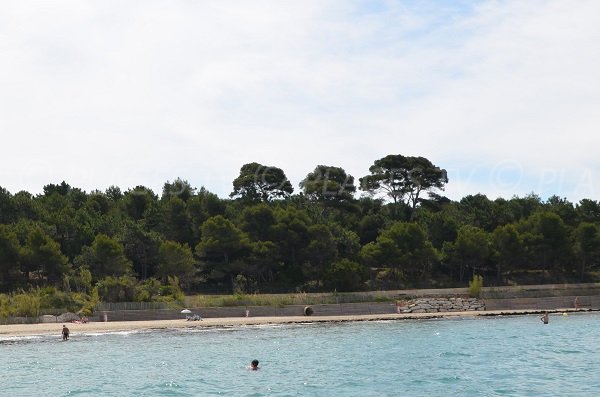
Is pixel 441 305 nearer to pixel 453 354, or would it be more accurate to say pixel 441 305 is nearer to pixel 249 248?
pixel 249 248

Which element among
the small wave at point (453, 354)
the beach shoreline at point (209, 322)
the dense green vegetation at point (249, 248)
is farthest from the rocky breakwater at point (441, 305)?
the small wave at point (453, 354)

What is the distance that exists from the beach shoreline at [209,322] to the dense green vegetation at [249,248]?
4013 millimetres

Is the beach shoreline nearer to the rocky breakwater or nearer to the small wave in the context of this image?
the rocky breakwater

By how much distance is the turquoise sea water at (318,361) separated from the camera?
88.1ft

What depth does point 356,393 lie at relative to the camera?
83.9ft

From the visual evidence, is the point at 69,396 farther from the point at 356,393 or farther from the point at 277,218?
the point at 277,218

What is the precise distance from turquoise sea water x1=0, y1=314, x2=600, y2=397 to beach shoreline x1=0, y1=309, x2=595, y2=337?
5.55ft

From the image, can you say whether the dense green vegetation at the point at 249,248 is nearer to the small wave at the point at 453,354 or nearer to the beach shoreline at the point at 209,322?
the beach shoreline at the point at 209,322

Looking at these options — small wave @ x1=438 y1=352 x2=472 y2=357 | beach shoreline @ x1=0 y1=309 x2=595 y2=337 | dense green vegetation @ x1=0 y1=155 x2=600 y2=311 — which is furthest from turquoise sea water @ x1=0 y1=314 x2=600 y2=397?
dense green vegetation @ x1=0 y1=155 x2=600 y2=311

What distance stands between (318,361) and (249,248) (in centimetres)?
3243

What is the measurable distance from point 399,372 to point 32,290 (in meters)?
30.2

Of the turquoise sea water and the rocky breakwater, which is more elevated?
the rocky breakwater

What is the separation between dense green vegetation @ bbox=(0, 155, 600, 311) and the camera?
5741 cm

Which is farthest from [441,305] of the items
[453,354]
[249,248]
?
[453,354]
